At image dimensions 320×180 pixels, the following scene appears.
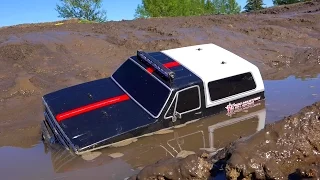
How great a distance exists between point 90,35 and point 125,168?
32.1 ft

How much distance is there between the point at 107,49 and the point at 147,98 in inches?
282

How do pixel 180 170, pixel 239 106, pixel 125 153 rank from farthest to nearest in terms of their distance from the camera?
pixel 239 106
pixel 125 153
pixel 180 170

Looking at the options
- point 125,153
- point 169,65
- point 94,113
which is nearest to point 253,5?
point 169,65

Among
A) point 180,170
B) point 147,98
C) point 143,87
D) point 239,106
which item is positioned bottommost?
point 239,106

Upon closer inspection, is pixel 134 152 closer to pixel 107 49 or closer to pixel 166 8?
pixel 107 49

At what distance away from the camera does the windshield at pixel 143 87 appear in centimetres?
801

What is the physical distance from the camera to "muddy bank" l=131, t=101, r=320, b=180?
520 cm

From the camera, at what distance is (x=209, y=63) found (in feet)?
29.9

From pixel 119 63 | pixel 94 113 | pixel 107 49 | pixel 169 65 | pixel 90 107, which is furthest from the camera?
pixel 107 49

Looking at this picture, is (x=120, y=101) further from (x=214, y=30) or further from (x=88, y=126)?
(x=214, y=30)

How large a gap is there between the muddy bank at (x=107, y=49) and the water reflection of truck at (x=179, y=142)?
1735mm

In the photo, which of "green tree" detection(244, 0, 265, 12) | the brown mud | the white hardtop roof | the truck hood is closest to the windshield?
the truck hood

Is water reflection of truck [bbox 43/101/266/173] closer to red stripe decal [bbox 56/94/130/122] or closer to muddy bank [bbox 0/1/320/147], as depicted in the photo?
red stripe decal [bbox 56/94/130/122]

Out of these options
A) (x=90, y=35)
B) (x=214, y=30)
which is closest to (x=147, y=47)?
(x=90, y=35)
